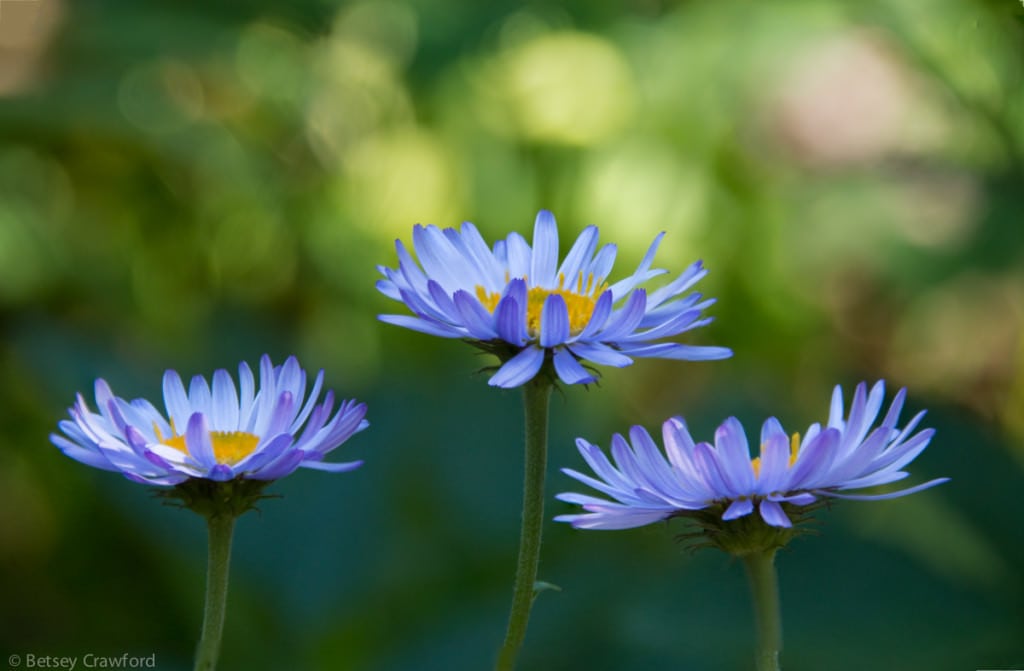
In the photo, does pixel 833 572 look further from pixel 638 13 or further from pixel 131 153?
pixel 131 153

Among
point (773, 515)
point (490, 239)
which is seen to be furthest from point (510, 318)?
point (490, 239)

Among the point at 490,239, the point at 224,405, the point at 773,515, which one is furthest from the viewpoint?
the point at 490,239

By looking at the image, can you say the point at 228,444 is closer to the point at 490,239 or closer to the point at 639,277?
the point at 639,277

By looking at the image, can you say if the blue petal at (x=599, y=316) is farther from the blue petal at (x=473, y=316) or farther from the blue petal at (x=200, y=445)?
the blue petal at (x=200, y=445)

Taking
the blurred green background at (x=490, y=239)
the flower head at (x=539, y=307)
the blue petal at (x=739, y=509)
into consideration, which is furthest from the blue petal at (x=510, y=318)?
the blurred green background at (x=490, y=239)

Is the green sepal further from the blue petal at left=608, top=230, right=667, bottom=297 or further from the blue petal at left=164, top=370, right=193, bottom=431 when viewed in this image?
the blue petal at left=608, top=230, right=667, bottom=297

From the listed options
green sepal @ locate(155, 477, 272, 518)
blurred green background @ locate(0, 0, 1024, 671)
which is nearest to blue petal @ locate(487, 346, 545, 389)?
green sepal @ locate(155, 477, 272, 518)

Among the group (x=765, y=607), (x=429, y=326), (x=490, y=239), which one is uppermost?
(x=490, y=239)
